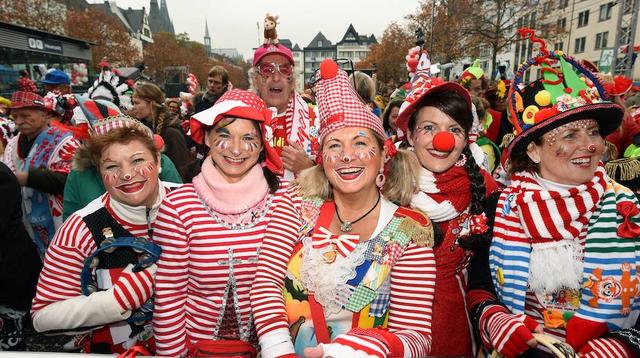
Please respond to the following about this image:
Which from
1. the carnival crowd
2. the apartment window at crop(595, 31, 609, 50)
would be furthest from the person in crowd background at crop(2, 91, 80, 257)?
the apartment window at crop(595, 31, 609, 50)

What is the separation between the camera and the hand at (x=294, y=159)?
3.17m

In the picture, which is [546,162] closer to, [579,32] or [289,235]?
[289,235]

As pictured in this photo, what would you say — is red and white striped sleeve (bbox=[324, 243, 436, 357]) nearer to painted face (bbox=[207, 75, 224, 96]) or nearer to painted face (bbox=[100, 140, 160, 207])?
painted face (bbox=[100, 140, 160, 207])


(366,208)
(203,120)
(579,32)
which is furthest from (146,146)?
(579,32)

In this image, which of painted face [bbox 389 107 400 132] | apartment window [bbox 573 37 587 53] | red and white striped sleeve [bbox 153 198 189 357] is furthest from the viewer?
apartment window [bbox 573 37 587 53]

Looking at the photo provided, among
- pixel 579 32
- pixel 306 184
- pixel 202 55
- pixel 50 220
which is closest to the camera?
pixel 306 184

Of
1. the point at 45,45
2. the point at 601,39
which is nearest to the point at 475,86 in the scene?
the point at 45,45

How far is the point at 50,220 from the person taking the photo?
376 cm

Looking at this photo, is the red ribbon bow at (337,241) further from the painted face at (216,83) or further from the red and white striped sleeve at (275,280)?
the painted face at (216,83)

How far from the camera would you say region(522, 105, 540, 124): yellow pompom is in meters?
1.98

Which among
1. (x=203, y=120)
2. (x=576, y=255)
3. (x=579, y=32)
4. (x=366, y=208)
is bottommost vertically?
(x=576, y=255)

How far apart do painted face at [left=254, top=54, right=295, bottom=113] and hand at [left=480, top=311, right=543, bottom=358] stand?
2.43 m

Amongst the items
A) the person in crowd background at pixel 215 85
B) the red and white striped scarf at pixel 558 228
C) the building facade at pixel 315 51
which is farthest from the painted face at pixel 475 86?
the building facade at pixel 315 51

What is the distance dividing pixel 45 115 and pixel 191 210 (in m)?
2.90
